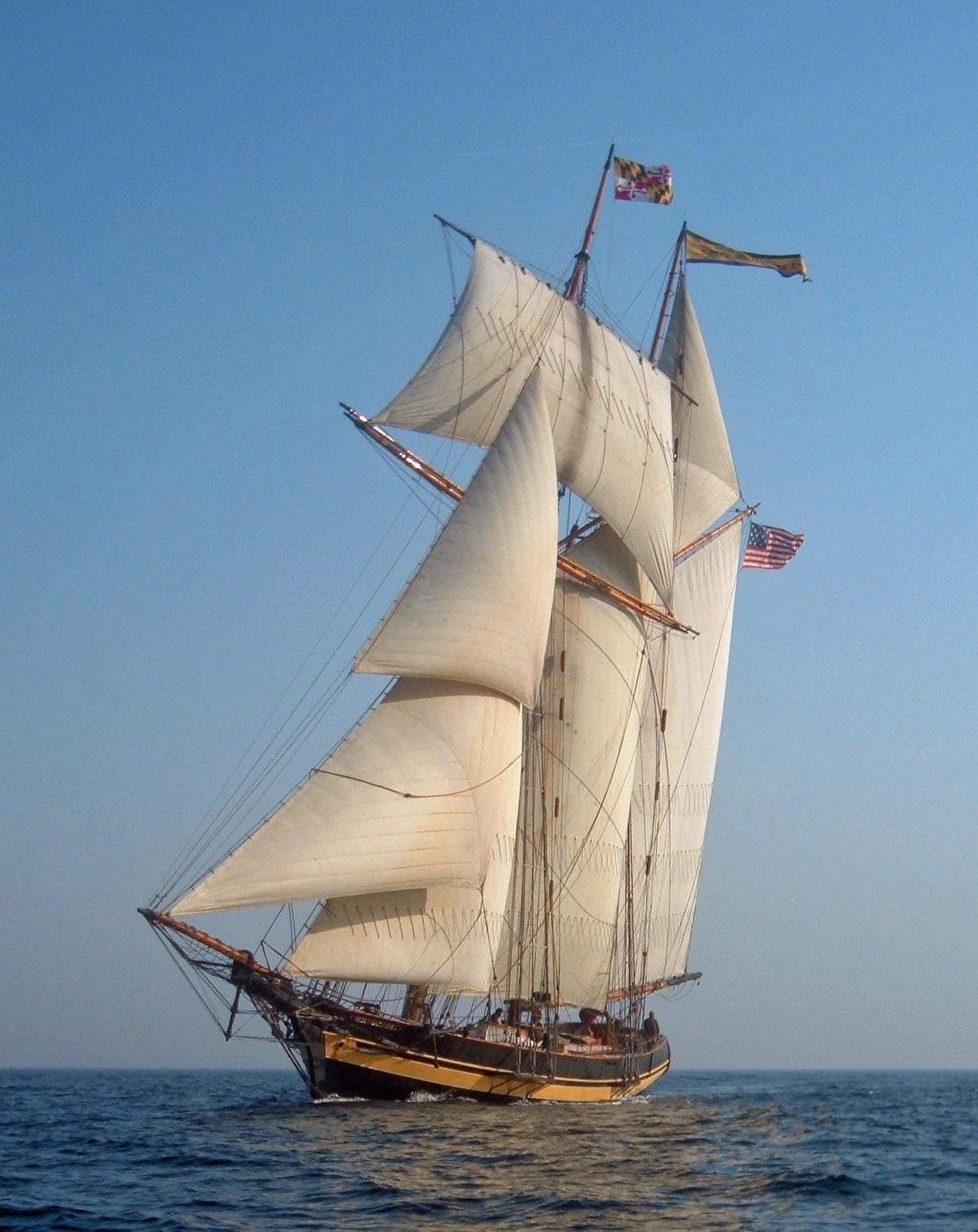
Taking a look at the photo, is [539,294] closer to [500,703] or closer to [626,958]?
[500,703]

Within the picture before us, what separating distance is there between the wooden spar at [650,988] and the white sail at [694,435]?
14.2 meters

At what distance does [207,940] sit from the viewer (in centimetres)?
4028

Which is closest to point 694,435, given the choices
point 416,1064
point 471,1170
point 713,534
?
point 713,534

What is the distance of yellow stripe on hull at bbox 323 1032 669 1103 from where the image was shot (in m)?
40.8

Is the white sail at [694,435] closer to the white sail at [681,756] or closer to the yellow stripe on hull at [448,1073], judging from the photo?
the white sail at [681,756]

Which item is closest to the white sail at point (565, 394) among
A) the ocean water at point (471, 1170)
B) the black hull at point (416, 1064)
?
Result: the black hull at point (416, 1064)

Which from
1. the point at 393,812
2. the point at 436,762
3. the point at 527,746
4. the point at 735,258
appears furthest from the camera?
the point at 735,258

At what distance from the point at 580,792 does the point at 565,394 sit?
45.5 feet

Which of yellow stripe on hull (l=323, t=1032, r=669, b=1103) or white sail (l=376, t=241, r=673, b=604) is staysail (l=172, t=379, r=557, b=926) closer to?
yellow stripe on hull (l=323, t=1032, r=669, b=1103)

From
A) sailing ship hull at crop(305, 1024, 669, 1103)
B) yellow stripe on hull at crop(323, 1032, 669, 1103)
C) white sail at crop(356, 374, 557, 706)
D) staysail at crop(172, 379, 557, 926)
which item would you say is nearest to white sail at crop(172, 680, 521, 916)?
staysail at crop(172, 379, 557, 926)

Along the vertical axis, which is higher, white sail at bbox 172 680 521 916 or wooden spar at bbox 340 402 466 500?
wooden spar at bbox 340 402 466 500

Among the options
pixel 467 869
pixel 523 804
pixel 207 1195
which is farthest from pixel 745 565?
pixel 207 1195

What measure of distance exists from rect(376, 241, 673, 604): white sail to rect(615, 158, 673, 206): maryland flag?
5584 millimetres

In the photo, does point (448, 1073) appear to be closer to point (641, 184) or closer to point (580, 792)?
point (580, 792)
